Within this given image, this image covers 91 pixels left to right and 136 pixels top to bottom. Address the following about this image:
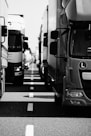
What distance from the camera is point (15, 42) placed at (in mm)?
22109

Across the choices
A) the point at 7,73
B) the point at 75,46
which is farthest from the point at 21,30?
the point at 75,46

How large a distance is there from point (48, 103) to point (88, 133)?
5.82 meters

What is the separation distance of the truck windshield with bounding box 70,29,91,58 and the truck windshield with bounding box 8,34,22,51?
37.6 ft

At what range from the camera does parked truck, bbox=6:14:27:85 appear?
21.7 m

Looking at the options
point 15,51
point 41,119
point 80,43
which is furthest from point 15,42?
point 41,119

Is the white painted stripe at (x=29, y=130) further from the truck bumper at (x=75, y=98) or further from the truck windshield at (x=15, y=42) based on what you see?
the truck windshield at (x=15, y=42)

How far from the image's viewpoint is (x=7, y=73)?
2161 centimetres

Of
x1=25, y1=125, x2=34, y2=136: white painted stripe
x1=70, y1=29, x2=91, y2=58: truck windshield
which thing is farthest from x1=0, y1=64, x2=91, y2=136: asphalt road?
x1=70, y1=29, x2=91, y2=58: truck windshield

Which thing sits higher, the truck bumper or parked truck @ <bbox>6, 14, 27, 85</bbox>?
parked truck @ <bbox>6, 14, 27, 85</bbox>

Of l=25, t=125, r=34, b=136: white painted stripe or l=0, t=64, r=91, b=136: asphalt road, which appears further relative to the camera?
l=0, t=64, r=91, b=136: asphalt road

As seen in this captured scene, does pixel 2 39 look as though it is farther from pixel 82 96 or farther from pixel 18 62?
pixel 18 62

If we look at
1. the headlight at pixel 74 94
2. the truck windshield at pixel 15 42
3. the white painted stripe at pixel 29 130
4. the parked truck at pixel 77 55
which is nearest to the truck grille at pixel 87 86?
the parked truck at pixel 77 55

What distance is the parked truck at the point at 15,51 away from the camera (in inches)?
854

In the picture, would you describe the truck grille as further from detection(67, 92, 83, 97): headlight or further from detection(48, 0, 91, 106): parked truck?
detection(67, 92, 83, 97): headlight
